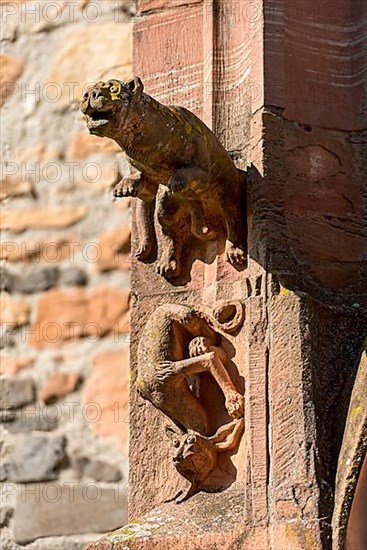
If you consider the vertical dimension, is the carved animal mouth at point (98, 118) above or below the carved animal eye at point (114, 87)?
below

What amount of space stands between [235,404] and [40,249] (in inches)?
73.5

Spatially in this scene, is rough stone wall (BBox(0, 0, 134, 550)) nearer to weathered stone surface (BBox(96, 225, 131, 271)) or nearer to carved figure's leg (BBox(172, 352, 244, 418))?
weathered stone surface (BBox(96, 225, 131, 271))

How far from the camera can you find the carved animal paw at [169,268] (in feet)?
9.34

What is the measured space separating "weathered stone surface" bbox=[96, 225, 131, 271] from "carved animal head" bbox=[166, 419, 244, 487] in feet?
5.39

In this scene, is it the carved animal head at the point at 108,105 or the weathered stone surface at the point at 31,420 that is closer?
the carved animal head at the point at 108,105

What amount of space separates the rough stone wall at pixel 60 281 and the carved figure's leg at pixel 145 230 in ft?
4.17

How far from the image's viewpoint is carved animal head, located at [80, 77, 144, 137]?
2.48 m

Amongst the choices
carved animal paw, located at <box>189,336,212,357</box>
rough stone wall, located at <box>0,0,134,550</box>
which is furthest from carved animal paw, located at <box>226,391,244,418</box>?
rough stone wall, located at <box>0,0,134,550</box>

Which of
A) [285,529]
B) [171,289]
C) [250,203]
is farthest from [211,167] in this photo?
[285,529]

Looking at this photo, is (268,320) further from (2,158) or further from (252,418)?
(2,158)

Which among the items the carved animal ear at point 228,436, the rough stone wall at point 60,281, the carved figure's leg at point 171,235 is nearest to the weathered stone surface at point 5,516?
the rough stone wall at point 60,281

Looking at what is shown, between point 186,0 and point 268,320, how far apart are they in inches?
31.5

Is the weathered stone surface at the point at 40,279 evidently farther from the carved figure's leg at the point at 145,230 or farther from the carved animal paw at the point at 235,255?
the carved animal paw at the point at 235,255

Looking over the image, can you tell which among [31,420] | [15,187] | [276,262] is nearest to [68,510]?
[31,420]
